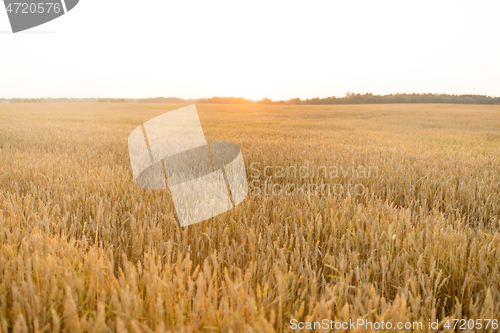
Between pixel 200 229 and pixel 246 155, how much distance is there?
9.03 ft

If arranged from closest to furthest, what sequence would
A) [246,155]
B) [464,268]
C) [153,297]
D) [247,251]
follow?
1. [153,297]
2. [464,268]
3. [247,251]
4. [246,155]

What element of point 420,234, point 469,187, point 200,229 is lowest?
point 469,187

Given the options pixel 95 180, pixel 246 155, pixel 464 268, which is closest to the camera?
pixel 464 268

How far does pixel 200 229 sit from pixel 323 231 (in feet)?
2.87

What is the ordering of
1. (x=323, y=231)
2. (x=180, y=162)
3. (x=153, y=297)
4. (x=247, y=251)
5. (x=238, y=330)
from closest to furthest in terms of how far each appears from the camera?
(x=238, y=330), (x=153, y=297), (x=247, y=251), (x=323, y=231), (x=180, y=162)

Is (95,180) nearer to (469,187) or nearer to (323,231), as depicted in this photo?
(323,231)

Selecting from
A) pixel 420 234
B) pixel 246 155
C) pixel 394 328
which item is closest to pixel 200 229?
pixel 394 328

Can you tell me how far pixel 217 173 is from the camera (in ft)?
11.5

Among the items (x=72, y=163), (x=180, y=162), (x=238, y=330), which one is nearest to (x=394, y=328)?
(x=238, y=330)

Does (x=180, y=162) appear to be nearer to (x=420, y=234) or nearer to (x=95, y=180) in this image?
(x=95, y=180)

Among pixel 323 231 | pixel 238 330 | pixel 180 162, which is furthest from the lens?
pixel 180 162

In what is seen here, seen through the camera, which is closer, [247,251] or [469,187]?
[247,251]

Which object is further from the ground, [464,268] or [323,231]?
[323,231]

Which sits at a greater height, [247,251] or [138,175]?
[138,175]
